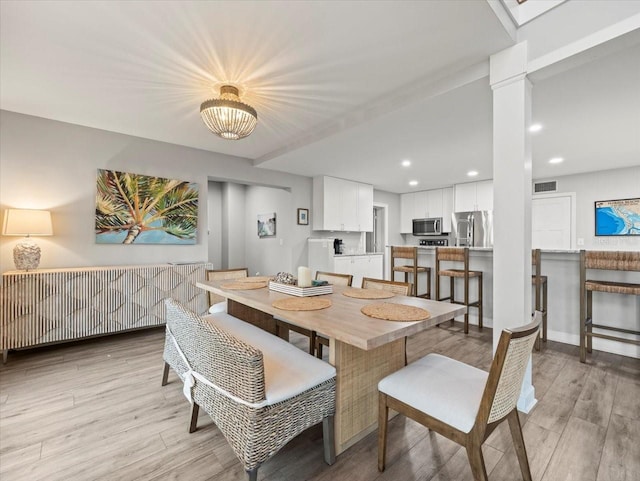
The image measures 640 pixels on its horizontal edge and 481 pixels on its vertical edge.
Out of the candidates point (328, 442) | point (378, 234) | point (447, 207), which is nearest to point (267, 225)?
point (378, 234)

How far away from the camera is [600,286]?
2635 mm

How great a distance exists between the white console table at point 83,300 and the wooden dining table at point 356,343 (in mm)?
2085

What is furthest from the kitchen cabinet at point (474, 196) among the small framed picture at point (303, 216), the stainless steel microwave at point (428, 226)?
the small framed picture at point (303, 216)

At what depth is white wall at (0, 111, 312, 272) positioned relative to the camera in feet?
9.84

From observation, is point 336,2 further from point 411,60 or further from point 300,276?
point 300,276

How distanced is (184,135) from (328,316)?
10.4 feet

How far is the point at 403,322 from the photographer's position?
1.36 m

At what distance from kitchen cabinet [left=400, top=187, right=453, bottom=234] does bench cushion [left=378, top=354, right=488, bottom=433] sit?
5431 mm

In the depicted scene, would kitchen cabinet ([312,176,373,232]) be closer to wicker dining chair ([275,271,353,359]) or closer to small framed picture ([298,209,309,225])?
small framed picture ([298,209,309,225])

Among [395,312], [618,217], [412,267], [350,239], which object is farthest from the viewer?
[350,239]

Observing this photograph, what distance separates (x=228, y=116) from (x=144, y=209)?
226 centimetres

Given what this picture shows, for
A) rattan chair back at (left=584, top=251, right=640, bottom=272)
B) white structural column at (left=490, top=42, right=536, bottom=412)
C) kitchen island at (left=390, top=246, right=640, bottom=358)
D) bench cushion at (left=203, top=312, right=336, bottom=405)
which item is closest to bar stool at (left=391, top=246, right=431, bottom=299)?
kitchen island at (left=390, top=246, right=640, bottom=358)

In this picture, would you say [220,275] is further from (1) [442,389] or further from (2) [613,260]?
(2) [613,260]

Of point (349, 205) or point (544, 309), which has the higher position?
point (349, 205)
